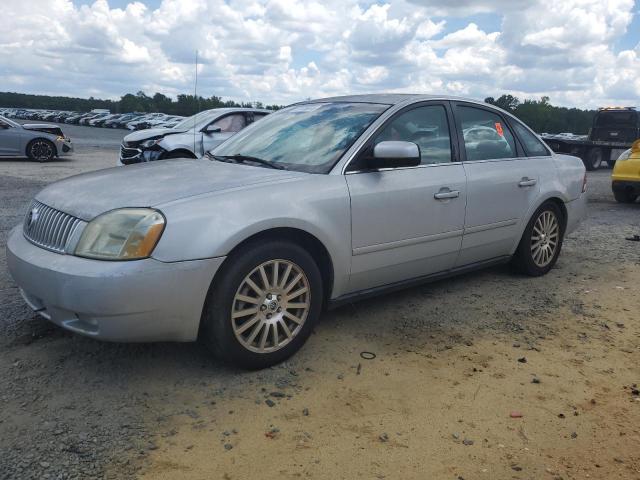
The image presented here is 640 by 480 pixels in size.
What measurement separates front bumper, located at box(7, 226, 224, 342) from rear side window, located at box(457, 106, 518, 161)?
2.46 meters

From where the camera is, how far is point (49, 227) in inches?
129

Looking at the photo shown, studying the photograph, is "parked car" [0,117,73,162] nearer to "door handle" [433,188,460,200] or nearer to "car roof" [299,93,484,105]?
"car roof" [299,93,484,105]

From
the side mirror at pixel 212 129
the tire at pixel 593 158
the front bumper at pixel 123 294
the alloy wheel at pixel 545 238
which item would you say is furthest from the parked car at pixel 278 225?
the tire at pixel 593 158

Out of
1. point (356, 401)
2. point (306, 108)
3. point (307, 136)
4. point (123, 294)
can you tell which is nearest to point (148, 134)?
point (306, 108)

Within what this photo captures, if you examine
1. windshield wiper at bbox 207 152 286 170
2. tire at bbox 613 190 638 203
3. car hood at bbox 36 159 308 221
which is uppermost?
windshield wiper at bbox 207 152 286 170

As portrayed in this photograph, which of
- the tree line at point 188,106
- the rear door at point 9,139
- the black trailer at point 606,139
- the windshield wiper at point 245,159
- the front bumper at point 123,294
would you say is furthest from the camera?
the tree line at point 188,106

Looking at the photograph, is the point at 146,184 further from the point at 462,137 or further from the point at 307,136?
the point at 462,137

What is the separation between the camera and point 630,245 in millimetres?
7047

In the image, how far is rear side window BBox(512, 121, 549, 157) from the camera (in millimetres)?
5199

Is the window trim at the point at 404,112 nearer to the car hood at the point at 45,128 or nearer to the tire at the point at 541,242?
the tire at the point at 541,242

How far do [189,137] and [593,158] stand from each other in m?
13.8

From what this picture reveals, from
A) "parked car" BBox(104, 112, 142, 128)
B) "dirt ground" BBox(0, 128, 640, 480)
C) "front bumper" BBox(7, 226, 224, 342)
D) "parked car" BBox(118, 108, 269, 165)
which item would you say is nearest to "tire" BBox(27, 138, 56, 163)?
"parked car" BBox(118, 108, 269, 165)

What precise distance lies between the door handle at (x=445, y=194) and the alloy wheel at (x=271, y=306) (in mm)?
1270

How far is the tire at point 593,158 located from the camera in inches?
730
